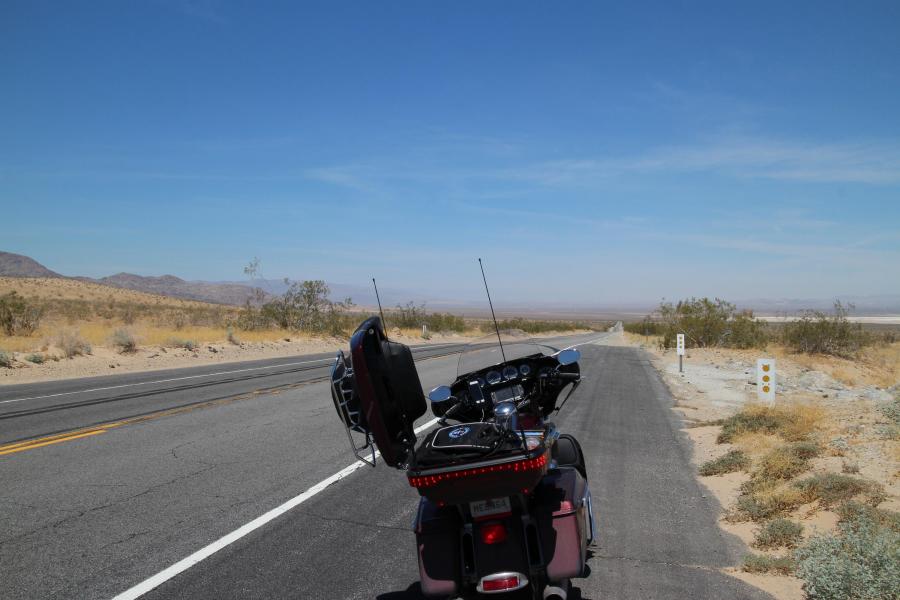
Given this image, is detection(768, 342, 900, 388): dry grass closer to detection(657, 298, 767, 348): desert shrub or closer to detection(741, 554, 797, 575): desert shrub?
detection(657, 298, 767, 348): desert shrub

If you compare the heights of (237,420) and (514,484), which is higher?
(514,484)

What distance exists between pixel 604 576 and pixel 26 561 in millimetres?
4200

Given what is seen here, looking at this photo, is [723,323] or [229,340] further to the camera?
[723,323]

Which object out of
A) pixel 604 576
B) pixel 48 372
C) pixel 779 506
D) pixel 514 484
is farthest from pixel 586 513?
pixel 48 372

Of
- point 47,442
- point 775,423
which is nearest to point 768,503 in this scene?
point 775,423

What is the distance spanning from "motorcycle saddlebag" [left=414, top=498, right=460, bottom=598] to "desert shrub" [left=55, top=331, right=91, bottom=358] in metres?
21.7

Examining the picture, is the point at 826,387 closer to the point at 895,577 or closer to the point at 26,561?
the point at 895,577

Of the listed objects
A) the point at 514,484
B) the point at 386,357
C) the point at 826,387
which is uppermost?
the point at 386,357

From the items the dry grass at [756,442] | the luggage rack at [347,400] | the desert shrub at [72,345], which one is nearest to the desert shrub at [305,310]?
the desert shrub at [72,345]

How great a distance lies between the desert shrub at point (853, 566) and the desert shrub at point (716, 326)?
32.3 metres

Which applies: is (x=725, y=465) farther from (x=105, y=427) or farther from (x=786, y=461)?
(x=105, y=427)

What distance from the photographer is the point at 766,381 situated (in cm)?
1241

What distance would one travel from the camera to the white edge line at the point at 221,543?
174 inches

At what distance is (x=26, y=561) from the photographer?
488 cm
